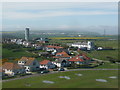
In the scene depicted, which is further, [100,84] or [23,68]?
→ [23,68]

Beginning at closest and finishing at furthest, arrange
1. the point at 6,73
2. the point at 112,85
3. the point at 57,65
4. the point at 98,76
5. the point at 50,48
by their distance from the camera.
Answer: the point at 112,85 < the point at 98,76 < the point at 6,73 < the point at 57,65 < the point at 50,48

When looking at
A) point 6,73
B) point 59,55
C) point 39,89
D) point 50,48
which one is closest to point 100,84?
point 39,89

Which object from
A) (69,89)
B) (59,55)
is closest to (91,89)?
(69,89)

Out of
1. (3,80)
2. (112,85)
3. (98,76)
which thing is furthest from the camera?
(98,76)

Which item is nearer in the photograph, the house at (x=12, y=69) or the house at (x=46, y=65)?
the house at (x=12, y=69)


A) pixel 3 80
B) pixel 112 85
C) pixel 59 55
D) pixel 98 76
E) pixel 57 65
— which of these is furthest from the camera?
pixel 59 55

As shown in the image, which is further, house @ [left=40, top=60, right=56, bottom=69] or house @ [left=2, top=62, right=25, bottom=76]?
house @ [left=40, top=60, right=56, bottom=69]

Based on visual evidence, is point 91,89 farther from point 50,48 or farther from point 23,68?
point 50,48

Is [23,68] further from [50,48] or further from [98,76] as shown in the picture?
[50,48]

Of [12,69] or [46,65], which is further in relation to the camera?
[46,65]
